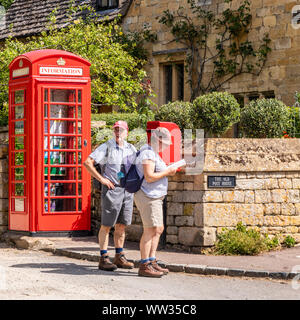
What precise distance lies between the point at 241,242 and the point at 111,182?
239 cm

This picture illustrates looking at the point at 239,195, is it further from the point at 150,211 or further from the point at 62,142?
the point at 62,142

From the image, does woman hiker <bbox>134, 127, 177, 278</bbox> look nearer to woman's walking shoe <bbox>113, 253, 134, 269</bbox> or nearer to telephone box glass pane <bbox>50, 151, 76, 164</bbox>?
woman's walking shoe <bbox>113, 253, 134, 269</bbox>

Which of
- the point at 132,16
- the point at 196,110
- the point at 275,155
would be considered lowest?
the point at 275,155

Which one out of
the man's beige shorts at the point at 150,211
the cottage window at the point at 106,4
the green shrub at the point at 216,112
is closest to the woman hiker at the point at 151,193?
the man's beige shorts at the point at 150,211

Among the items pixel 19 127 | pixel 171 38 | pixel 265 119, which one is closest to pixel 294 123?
pixel 265 119

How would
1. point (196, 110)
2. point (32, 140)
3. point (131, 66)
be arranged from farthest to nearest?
point (131, 66)
point (196, 110)
point (32, 140)

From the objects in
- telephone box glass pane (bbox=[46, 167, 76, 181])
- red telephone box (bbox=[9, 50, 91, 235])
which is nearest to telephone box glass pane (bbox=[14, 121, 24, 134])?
red telephone box (bbox=[9, 50, 91, 235])

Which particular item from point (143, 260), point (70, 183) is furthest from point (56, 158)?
point (143, 260)

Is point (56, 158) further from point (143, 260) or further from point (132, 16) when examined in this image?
point (132, 16)

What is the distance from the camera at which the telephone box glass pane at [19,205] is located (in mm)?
11042

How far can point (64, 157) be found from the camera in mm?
11008

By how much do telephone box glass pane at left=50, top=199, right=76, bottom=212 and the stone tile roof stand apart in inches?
386

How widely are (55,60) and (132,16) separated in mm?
9076
